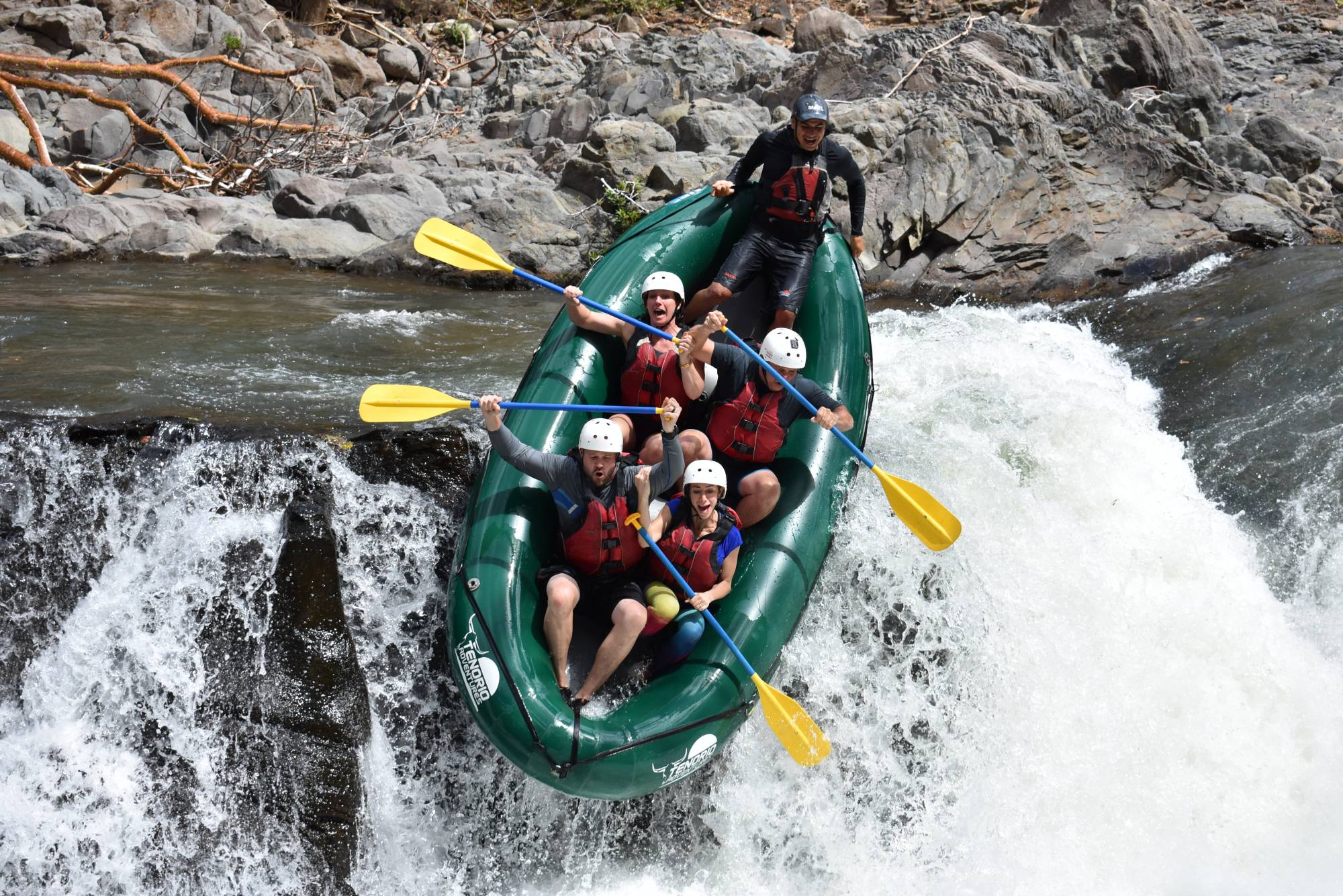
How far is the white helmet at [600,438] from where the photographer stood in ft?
10.5

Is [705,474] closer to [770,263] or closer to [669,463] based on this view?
[669,463]

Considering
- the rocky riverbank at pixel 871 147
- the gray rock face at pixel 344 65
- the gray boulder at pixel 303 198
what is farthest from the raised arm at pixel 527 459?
the gray rock face at pixel 344 65

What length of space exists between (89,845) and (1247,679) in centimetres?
383

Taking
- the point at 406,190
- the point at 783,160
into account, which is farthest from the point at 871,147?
the point at 783,160

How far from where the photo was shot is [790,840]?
11.7 ft

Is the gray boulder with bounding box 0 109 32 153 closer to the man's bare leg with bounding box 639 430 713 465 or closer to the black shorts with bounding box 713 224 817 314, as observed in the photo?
the black shorts with bounding box 713 224 817 314

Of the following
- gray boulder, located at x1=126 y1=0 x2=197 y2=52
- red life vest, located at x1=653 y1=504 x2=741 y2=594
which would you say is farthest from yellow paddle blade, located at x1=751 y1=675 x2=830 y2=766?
gray boulder, located at x1=126 y1=0 x2=197 y2=52

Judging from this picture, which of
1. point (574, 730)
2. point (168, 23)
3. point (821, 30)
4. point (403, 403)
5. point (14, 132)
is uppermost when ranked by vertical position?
point (403, 403)

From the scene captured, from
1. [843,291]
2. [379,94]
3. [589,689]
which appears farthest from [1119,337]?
[379,94]

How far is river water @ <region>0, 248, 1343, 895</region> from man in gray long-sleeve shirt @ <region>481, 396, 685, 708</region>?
0.58 meters

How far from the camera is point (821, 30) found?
37.2ft

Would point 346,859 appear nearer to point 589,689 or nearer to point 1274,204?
point 589,689

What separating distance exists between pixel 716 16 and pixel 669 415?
11.8 m

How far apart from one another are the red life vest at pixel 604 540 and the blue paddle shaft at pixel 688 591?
1.6 inches
